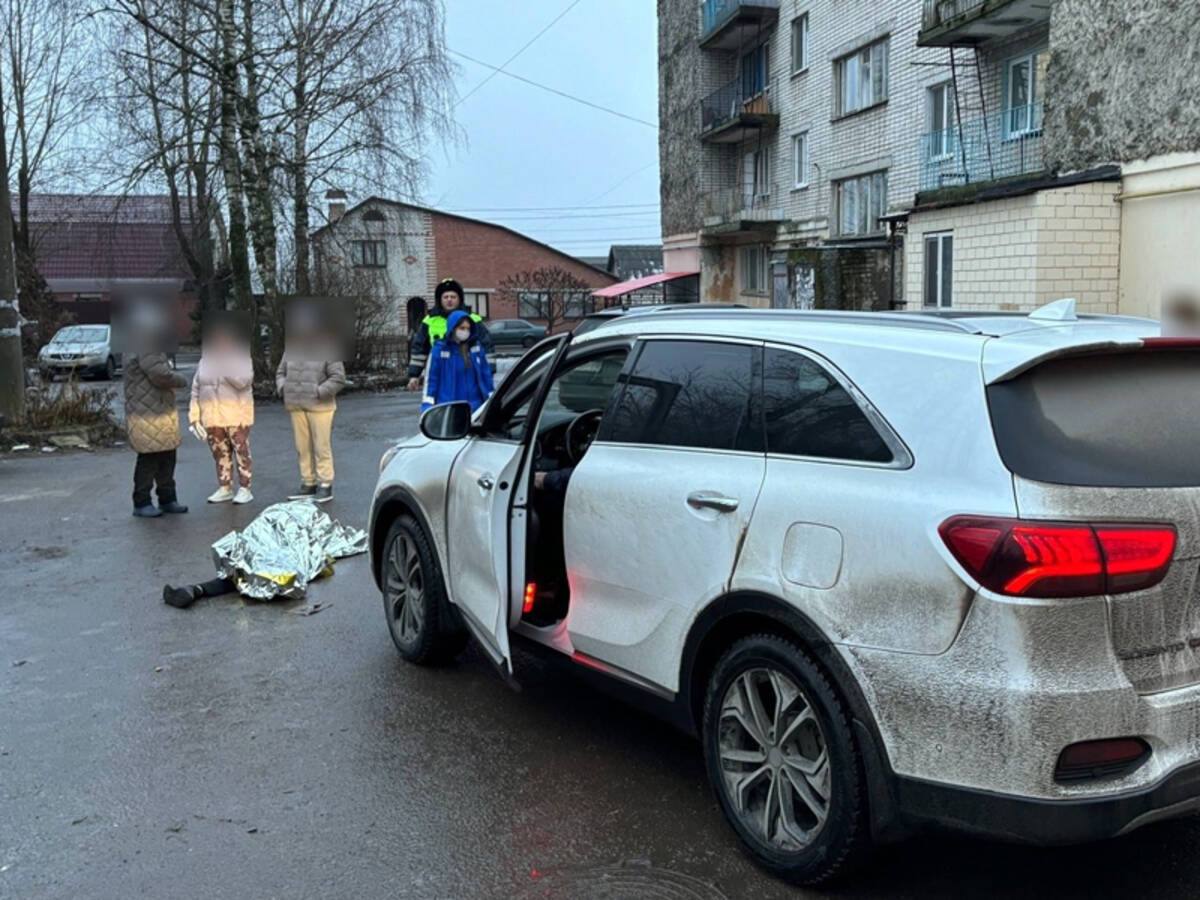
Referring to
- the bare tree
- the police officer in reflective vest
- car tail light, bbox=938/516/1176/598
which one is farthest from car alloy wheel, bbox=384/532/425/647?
the bare tree

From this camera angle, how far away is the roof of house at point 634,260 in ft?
211

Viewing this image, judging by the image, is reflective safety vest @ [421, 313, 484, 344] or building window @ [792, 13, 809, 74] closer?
reflective safety vest @ [421, 313, 484, 344]

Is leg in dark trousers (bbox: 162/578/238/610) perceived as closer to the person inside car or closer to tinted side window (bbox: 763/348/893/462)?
the person inside car

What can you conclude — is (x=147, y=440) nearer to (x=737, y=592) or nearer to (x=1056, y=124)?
(x=737, y=592)

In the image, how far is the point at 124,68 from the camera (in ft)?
67.1

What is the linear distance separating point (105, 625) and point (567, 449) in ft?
10.6

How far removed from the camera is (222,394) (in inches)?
372

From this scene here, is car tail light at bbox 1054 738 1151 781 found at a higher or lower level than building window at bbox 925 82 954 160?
lower

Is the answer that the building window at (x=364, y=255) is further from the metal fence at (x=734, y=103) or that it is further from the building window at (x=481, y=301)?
the building window at (x=481, y=301)

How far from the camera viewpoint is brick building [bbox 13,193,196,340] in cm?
2362

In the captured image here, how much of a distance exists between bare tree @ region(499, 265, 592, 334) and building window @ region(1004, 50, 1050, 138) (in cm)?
3255

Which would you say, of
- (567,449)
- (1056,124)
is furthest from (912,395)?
(1056,124)

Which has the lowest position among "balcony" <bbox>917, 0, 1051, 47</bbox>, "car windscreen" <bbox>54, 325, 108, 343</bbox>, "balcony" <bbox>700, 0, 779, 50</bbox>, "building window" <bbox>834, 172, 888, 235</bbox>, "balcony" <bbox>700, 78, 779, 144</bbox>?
"car windscreen" <bbox>54, 325, 108, 343</bbox>

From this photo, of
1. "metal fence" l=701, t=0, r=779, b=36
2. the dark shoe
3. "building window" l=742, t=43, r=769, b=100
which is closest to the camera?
the dark shoe
